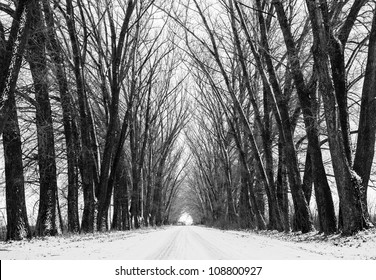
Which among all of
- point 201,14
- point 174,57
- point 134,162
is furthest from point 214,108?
point 201,14

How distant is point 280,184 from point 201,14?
746cm

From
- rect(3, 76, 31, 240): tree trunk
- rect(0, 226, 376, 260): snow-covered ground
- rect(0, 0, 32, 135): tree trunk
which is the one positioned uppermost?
rect(0, 0, 32, 135): tree trunk

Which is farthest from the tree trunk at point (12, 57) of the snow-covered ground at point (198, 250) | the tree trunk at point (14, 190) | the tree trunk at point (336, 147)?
the tree trunk at point (336, 147)

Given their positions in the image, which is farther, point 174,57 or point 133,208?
point 174,57

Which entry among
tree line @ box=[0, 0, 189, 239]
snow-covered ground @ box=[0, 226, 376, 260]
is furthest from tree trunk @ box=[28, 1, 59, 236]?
snow-covered ground @ box=[0, 226, 376, 260]

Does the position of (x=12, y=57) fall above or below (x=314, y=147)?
above

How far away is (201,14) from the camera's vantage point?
16.4 m

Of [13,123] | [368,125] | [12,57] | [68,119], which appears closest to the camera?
[12,57]

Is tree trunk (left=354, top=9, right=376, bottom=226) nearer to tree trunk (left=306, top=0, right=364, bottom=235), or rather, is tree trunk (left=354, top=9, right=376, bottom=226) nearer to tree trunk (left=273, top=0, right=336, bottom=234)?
tree trunk (left=306, top=0, right=364, bottom=235)

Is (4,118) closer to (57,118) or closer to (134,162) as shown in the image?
(57,118)

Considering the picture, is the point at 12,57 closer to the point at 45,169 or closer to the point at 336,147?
the point at 45,169

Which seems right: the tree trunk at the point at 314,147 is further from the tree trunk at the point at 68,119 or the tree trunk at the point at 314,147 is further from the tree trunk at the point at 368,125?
the tree trunk at the point at 68,119

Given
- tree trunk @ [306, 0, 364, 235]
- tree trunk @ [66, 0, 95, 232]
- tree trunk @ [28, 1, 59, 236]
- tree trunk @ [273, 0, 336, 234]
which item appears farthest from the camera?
tree trunk @ [66, 0, 95, 232]

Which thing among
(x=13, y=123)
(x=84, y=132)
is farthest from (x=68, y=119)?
(x=13, y=123)
